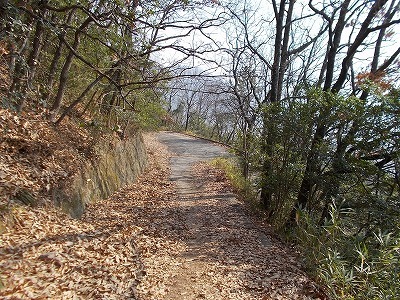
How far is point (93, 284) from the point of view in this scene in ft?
10.2

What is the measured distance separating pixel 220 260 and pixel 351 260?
196cm

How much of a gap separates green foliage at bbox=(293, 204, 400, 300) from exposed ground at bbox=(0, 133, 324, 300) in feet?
0.96

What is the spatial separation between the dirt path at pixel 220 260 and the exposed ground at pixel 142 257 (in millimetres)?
14

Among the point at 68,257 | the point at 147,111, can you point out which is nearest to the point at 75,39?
the point at 68,257

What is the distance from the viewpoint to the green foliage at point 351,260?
3174 millimetres

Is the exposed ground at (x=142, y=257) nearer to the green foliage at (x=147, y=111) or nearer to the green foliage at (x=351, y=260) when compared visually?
the green foliage at (x=351, y=260)

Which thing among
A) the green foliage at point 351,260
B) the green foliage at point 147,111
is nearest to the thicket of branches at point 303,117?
the green foliage at point 351,260

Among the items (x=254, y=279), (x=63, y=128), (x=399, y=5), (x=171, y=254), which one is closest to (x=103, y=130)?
(x=63, y=128)

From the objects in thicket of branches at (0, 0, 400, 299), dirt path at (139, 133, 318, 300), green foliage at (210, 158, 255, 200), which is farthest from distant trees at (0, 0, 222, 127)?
green foliage at (210, 158, 255, 200)

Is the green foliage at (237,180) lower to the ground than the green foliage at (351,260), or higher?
lower

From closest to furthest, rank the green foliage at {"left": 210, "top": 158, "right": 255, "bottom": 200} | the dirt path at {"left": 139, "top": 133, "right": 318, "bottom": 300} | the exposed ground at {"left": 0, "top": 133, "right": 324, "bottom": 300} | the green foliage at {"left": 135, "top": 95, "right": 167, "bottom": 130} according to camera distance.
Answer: the exposed ground at {"left": 0, "top": 133, "right": 324, "bottom": 300} < the dirt path at {"left": 139, "top": 133, "right": 318, "bottom": 300} < the green foliage at {"left": 210, "top": 158, "right": 255, "bottom": 200} < the green foliage at {"left": 135, "top": 95, "right": 167, "bottom": 130}

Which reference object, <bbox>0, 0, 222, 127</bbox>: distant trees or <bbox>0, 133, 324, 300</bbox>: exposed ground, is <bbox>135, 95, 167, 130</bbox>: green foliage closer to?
<bbox>0, 0, 222, 127</bbox>: distant trees

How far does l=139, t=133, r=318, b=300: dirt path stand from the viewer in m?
3.55

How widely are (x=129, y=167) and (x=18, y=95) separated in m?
5.16
